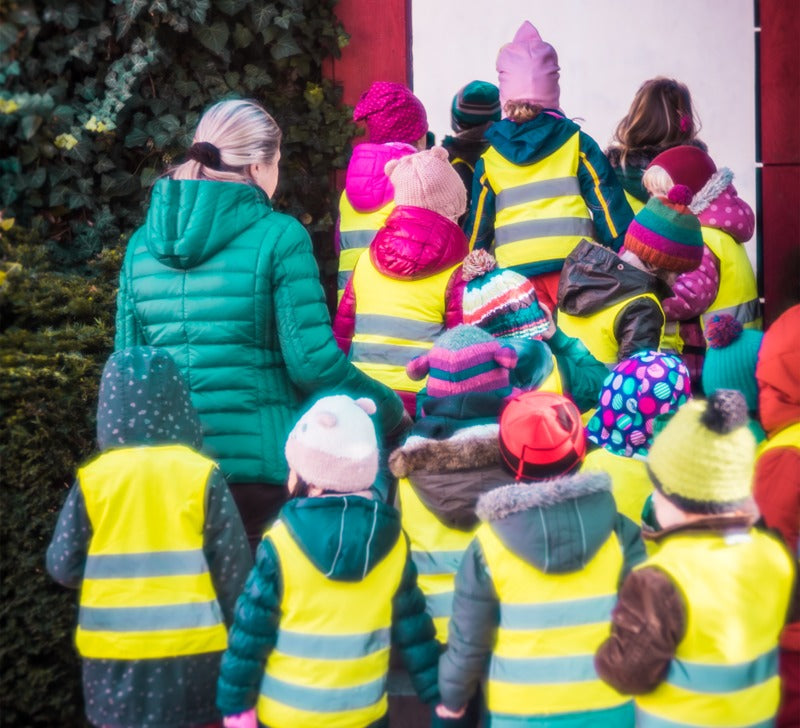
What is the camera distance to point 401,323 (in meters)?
4.39

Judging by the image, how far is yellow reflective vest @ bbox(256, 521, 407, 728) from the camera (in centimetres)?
306

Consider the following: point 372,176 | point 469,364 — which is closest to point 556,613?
point 469,364

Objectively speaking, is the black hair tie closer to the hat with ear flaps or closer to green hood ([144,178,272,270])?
green hood ([144,178,272,270])

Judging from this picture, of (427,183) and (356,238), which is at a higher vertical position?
(427,183)

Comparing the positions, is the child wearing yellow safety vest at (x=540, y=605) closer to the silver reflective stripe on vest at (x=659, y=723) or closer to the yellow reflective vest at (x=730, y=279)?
the silver reflective stripe on vest at (x=659, y=723)

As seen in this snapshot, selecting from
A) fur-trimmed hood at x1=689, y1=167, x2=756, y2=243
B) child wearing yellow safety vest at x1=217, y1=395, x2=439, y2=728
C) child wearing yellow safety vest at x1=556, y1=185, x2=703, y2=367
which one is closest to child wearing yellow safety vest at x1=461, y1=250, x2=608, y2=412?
child wearing yellow safety vest at x1=556, y1=185, x2=703, y2=367

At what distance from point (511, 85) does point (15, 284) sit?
2337 millimetres

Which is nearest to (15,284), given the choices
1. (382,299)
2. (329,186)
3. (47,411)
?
(47,411)

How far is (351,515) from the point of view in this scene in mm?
3086

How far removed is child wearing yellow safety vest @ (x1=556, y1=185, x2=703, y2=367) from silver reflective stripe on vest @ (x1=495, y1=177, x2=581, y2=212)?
1.51 ft

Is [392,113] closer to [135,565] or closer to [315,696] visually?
[135,565]

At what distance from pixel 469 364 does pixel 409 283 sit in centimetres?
86

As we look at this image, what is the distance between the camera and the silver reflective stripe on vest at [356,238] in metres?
5.16

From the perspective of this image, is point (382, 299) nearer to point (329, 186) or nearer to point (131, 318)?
point (131, 318)
